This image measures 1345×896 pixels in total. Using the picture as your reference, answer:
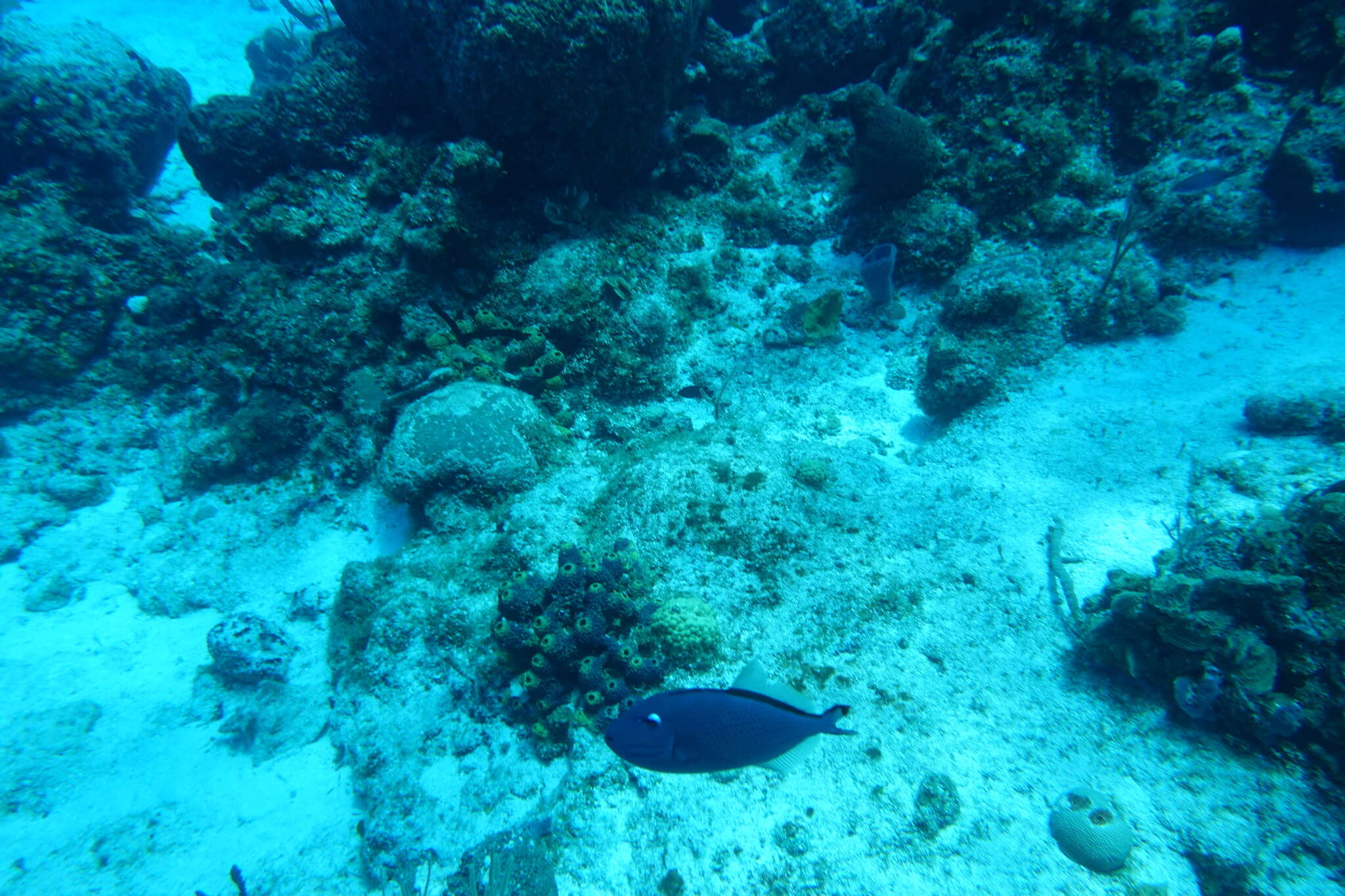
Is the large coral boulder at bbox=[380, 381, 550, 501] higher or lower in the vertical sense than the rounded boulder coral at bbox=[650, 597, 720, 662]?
higher

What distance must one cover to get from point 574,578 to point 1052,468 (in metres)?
4.27

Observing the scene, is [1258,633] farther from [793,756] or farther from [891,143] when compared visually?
[891,143]

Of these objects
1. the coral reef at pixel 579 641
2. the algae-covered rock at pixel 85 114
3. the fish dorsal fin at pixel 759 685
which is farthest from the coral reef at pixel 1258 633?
the algae-covered rock at pixel 85 114

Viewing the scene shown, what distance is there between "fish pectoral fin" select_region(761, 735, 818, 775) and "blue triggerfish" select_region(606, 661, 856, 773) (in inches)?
0.7

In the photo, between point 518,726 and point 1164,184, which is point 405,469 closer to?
point 518,726

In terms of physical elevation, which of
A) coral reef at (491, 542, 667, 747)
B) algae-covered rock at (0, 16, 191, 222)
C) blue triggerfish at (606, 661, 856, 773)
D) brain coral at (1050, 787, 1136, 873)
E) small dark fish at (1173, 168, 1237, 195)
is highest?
algae-covered rock at (0, 16, 191, 222)

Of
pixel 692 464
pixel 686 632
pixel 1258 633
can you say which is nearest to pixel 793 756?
pixel 686 632

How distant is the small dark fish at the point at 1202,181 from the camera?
5.20m

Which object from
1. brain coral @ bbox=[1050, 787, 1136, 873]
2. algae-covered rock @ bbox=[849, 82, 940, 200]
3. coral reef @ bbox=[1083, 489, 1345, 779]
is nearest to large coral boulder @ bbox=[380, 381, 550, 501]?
brain coral @ bbox=[1050, 787, 1136, 873]

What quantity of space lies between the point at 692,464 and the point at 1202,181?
21.0 feet

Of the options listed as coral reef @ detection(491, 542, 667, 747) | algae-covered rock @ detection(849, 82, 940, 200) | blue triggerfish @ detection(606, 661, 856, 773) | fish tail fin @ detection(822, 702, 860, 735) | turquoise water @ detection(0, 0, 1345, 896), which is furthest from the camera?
algae-covered rock @ detection(849, 82, 940, 200)

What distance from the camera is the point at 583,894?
2.93 meters

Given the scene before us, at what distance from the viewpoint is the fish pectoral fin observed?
1.94m

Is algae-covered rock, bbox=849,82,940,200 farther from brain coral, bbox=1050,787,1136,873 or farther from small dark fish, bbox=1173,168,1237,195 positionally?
brain coral, bbox=1050,787,1136,873
